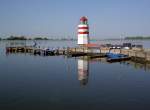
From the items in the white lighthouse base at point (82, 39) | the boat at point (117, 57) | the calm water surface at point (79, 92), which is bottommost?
the calm water surface at point (79, 92)

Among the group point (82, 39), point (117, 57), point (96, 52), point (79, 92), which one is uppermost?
point (82, 39)

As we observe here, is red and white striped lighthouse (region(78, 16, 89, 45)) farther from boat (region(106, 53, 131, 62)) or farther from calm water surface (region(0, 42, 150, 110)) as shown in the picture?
calm water surface (region(0, 42, 150, 110))

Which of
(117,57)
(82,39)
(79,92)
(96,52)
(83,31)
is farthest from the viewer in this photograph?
(82,39)

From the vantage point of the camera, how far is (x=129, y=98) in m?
19.3

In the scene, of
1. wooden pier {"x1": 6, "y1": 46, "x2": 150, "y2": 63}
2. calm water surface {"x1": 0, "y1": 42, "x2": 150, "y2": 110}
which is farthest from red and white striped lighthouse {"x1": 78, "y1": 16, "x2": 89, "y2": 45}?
calm water surface {"x1": 0, "y1": 42, "x2": 150, "y2": 110}

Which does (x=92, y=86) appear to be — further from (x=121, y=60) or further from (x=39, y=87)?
(x=121, y=60)

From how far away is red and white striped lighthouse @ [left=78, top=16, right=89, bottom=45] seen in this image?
4969 centimetres

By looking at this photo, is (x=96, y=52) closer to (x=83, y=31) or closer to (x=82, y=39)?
(x=82, y=39)

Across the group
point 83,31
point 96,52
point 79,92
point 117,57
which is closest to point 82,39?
point 83,31

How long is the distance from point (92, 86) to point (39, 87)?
4.79 metres

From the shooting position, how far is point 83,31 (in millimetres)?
49656

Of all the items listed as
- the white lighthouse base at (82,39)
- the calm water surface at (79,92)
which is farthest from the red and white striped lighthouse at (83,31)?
the calm water surface at (79,92)

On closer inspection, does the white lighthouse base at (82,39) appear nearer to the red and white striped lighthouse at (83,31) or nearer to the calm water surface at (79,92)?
the red and white striped lighthouse at (83,31)

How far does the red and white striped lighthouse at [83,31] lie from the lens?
49.7m
